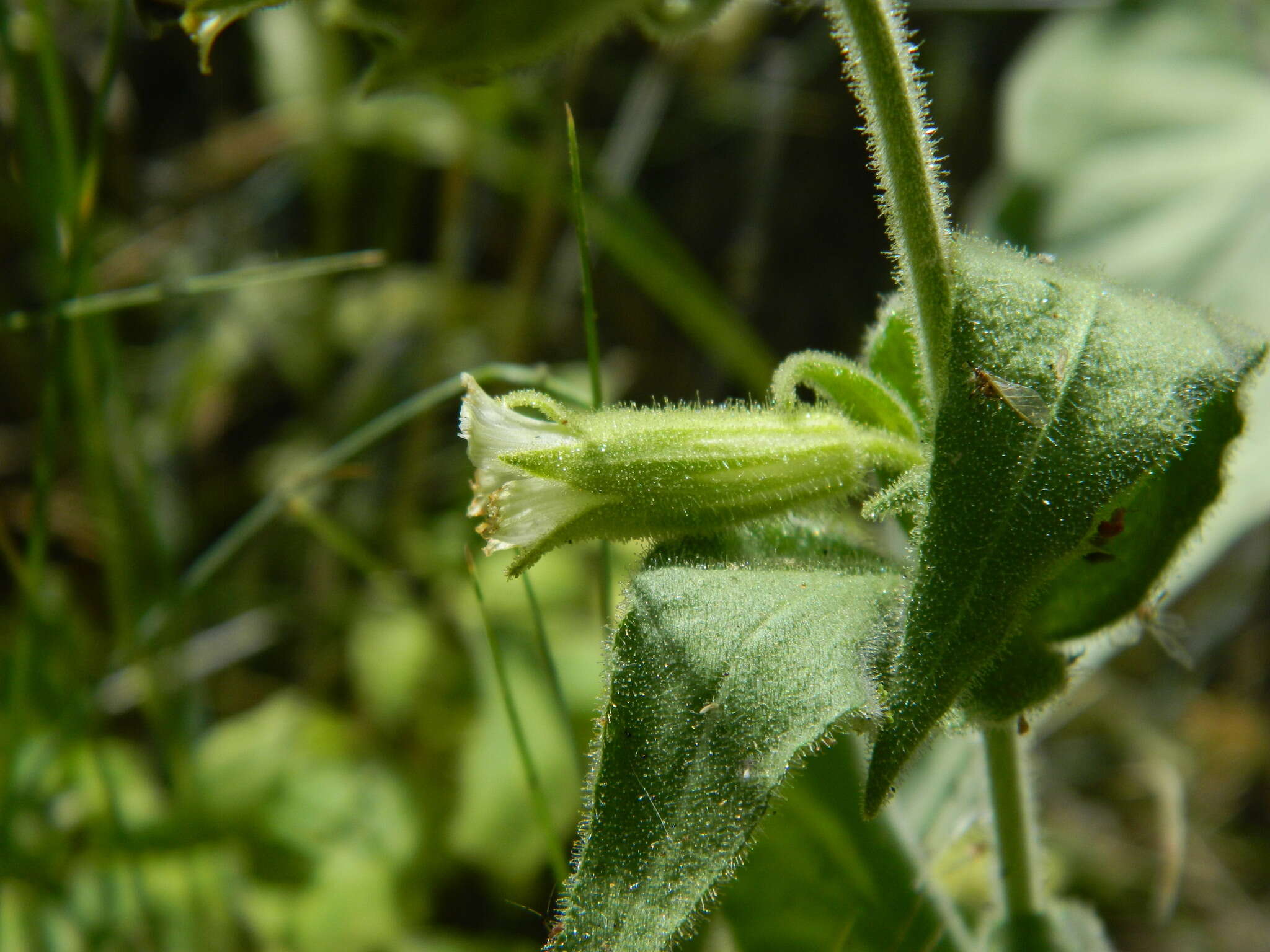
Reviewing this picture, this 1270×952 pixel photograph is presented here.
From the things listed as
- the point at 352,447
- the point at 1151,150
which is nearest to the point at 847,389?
the point at 352,447

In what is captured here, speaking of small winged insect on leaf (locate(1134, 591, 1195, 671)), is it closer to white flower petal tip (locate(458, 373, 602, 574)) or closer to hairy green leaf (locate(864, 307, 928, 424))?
hairy green leaf (locate(864, 307, 928, 424))

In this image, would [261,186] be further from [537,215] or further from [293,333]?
[537,215]

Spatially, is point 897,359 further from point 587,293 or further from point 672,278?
point 672,278

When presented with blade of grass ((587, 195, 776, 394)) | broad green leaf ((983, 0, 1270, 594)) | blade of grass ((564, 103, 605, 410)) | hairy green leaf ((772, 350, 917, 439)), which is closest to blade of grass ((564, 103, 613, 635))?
blade of grass ((564, 103, 605, 410))

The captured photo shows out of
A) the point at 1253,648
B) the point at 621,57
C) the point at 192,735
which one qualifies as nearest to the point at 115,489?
the point at 192,735

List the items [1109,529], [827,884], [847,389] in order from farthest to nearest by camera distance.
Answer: [827,884] → [847,389] → [1109,529]

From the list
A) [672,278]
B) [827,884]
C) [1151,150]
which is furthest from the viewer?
[1151,150]

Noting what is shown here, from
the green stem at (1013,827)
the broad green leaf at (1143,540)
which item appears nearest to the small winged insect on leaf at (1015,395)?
the broad green leaf at (1143,540)
